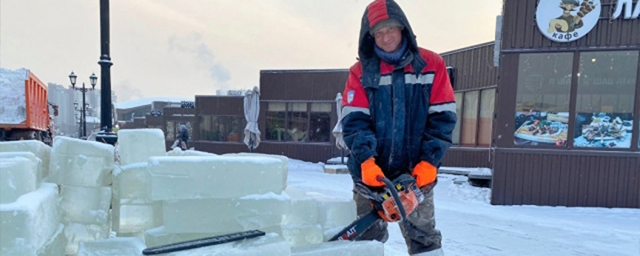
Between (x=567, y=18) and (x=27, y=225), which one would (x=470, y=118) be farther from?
(x=27, y=225)

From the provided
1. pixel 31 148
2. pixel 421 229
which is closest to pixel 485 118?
pixel 421 229

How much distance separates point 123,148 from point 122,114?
50341mm

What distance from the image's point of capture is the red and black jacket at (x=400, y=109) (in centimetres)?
206

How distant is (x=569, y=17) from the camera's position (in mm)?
5691

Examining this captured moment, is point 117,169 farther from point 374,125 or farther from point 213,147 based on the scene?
point 213,147

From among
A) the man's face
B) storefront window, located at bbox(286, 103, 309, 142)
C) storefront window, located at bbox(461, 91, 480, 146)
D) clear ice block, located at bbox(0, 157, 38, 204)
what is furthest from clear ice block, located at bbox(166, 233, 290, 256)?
storefront window, located at bbox(286, 103, 309, 142)

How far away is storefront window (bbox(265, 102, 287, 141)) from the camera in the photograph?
14.3 metres

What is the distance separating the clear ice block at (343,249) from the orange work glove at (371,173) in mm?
348

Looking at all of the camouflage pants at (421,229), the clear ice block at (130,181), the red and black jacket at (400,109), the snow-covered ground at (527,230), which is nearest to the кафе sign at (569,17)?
the snow-covered ground at (527,230)

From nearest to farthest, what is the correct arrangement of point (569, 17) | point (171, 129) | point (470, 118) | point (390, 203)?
point (390, 203) → point (569, 17) → point (470, 118) → point (171, 129)

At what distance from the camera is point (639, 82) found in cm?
556

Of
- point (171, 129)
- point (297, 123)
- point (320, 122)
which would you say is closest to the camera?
point (320, 122)

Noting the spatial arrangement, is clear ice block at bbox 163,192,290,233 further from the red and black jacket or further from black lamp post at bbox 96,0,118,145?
black lamp post at bbox 96,0,118,145

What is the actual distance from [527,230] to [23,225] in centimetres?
519
